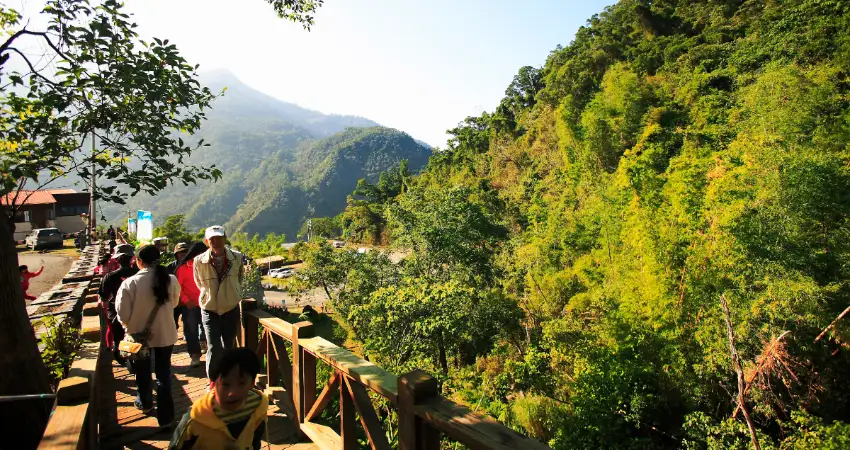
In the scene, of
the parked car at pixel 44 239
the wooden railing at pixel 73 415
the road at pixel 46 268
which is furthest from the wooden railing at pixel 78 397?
the parked car at pixel 44 239

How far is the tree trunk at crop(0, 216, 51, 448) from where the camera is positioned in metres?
2.33

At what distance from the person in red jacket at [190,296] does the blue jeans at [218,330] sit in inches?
33.9

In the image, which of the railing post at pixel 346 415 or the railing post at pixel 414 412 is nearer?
the railing post at pixel 414 412

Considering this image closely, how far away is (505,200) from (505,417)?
2182cm

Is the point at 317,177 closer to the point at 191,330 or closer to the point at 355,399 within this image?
the point at 191,330

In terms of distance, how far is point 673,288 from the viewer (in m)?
10.6

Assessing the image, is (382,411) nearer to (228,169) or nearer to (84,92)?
(84,92)

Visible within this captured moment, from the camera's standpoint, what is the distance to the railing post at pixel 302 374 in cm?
287

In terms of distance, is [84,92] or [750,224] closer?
[84,92]

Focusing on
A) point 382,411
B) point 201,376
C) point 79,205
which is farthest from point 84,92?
point 79,205

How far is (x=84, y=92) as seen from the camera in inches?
105

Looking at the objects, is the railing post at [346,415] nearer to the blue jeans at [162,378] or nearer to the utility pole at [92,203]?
the blue jeans at [162,378]

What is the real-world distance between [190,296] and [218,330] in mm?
1354

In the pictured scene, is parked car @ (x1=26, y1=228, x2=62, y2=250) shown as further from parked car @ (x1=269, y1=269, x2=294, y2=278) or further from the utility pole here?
parked car @ (x1=269, y1=269, x2=294, y2=278)
